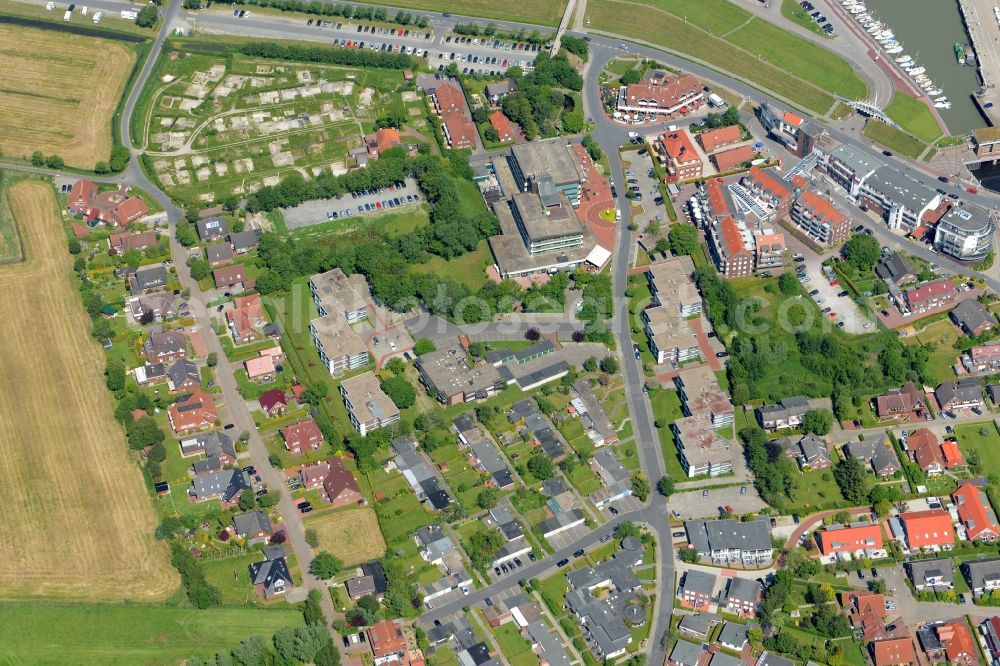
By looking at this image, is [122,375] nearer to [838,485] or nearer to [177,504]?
[177,504]

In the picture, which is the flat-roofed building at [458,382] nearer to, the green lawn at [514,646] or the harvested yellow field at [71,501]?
the green lawn at [514,646]

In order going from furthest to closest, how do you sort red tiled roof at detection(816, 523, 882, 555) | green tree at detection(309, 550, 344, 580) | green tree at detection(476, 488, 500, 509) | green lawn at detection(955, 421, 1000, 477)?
1. green lawn at detection(955, 421, 1000, 477)
2. green tree at detection(476, 488, 500, 509)
3. red tiled roof at detection(816, 523, 882, 555)
4. green tree at detection(309, 550, 344, 580)

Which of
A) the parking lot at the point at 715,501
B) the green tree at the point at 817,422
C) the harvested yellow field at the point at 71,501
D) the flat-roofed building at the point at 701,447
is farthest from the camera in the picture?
the green tree at the point at 817,422

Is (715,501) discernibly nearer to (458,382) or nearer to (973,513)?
(973,513)

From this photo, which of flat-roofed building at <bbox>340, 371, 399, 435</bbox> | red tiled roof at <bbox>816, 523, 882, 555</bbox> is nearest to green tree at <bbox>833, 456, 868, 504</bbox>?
red tiled roof at <bbox>816, 523, 882, 555</bbox>

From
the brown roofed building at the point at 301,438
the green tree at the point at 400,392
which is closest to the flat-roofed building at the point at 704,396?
the green tree at the point at 400,392

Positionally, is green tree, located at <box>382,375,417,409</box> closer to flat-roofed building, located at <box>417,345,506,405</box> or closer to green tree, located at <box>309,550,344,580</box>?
flat-roofed building, located at <box>417,345,506,405</box>
